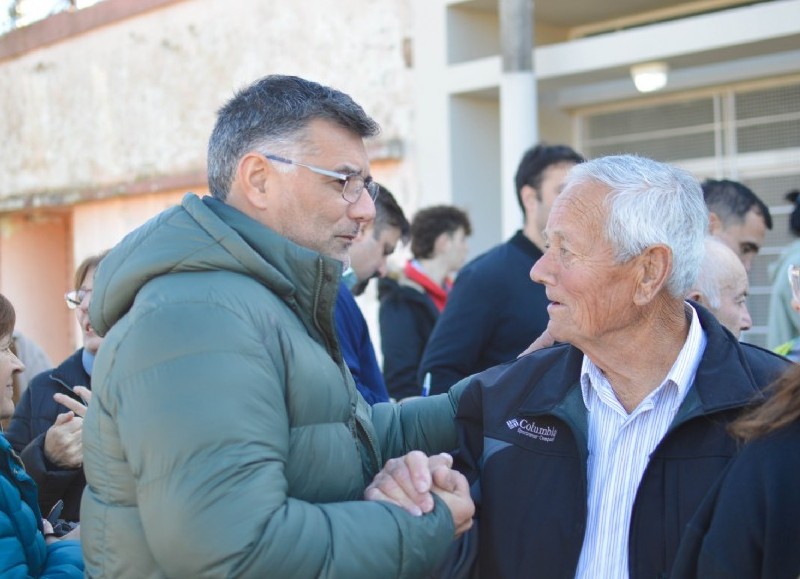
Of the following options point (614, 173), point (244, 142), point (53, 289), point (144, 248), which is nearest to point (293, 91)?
point (244, 142)

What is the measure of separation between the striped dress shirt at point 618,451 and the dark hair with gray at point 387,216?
2598mm

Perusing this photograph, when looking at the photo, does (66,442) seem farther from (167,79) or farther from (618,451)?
(167,79)

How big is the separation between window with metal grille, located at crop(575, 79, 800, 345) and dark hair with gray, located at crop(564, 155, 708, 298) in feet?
20.4

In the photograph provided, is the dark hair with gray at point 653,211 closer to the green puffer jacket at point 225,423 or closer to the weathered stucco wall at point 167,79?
the green puffer jacket at point 225,423

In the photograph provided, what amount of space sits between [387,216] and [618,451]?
2.80 m

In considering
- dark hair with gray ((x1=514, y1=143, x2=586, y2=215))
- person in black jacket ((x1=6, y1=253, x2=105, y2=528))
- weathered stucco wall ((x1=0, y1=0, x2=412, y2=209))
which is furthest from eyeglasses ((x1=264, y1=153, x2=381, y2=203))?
weathered stucco wall ((x1=0, y1=0, x2=412, y2=209))

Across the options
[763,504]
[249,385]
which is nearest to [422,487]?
[249,385]

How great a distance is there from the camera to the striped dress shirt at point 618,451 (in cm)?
246

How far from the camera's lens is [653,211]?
8.46 feet

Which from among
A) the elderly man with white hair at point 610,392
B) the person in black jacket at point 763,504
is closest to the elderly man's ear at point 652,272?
the elderly man with white hair at point 610,392

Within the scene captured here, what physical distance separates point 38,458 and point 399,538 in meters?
2.02

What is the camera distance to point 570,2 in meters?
9.04

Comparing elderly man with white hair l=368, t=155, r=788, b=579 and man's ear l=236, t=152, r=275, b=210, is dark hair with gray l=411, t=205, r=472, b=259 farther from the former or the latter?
man's ear l=236, t=152, r=275, b=210

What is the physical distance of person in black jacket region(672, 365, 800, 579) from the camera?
197cm
